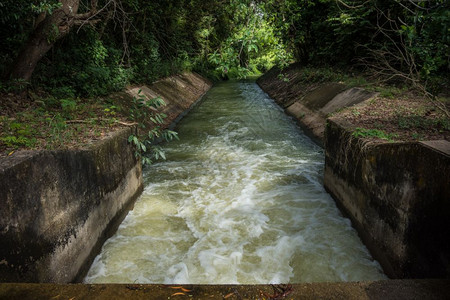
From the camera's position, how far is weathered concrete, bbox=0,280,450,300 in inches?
84.7

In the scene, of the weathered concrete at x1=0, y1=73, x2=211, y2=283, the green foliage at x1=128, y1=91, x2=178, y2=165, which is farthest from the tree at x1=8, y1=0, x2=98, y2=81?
the weathered concrete at x1=0, y1=73, x2=211, y2=283

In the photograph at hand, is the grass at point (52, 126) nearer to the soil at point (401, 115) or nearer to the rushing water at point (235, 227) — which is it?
the rushing water at point (235, 227)

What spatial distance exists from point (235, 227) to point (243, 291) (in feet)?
9.72

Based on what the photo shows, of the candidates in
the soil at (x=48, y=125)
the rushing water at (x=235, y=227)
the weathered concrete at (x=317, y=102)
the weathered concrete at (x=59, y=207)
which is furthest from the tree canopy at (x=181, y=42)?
the rushing water at (x=235, y=227)

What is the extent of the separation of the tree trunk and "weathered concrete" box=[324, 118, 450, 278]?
6.36 m

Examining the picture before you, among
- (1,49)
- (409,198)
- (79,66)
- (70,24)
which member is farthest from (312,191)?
(1,49)

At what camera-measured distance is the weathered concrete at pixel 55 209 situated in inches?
111

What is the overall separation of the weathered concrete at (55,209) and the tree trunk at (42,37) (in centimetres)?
353

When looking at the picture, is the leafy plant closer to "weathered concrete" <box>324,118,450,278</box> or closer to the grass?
"weathered concrete" <box>324,118,450,278</box>

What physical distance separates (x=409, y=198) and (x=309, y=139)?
651cm

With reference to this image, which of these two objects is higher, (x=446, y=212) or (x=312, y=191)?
(x=446, y=212)

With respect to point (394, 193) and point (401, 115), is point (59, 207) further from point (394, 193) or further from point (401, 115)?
point (401, 115)

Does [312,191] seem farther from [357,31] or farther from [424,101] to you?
[357,31]

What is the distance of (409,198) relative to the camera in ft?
11.1
